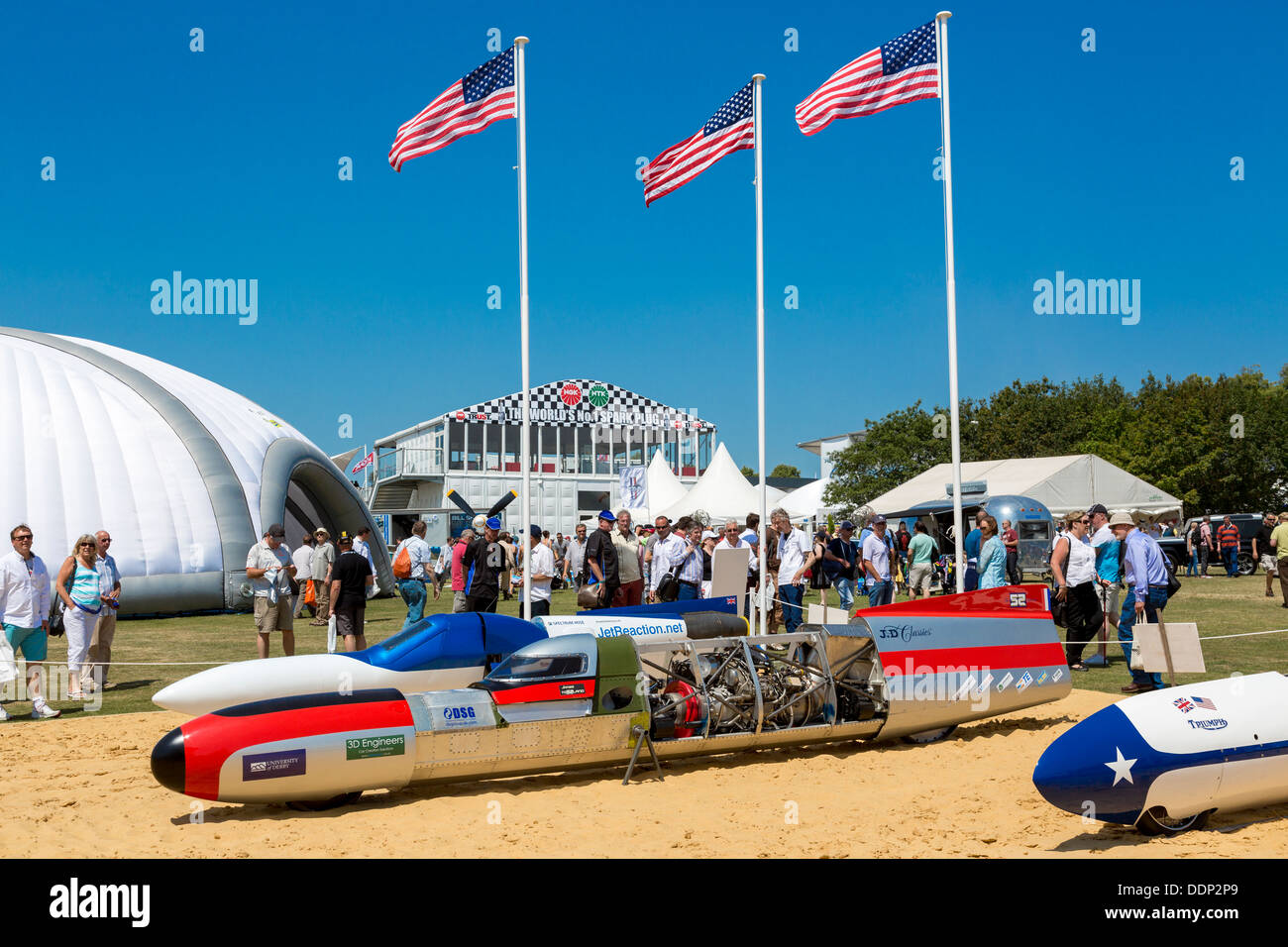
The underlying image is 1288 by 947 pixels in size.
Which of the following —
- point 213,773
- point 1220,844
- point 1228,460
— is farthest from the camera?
point 1228,460

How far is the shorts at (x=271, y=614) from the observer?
40.2 feet

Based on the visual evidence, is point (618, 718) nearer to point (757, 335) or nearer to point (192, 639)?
point (757, 335)

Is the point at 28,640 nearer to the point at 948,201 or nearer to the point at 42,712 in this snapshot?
the point at 42,712

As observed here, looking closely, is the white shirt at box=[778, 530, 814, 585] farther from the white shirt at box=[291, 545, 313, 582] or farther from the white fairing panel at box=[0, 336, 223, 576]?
the white fairing panel at box=[0, 336, 223, 576]

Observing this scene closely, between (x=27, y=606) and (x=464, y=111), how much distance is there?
7.77 m

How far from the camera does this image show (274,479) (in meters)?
23.6

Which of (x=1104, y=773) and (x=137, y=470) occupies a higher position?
(x=137, y=470)

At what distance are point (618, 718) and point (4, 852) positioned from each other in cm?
393

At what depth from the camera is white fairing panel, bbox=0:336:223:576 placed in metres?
20.0

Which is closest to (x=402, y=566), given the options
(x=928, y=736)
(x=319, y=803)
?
(x=319, y=803)

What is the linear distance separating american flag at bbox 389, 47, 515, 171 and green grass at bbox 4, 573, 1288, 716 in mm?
7136

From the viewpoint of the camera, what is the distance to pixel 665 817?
661cm

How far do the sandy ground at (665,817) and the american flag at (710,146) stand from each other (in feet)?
30.8
